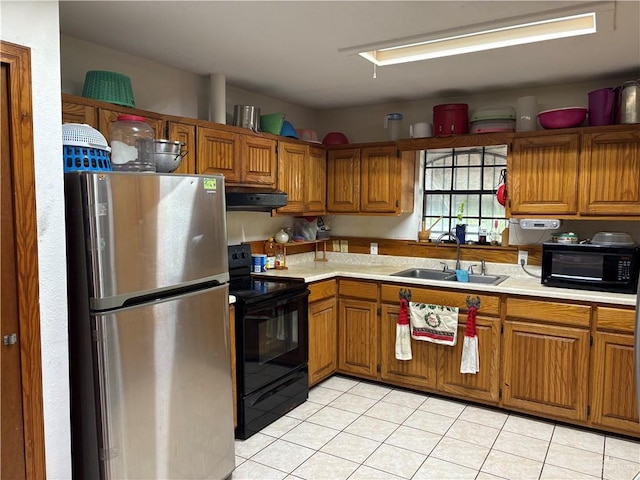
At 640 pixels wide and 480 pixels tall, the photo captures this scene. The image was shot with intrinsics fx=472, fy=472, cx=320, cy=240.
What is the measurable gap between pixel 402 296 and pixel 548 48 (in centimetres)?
189

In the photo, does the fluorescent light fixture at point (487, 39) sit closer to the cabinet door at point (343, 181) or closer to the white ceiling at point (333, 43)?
the white ceiling at point (333, 43)

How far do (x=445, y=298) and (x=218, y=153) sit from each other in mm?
1899

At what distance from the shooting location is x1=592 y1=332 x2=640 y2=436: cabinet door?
2.87 m

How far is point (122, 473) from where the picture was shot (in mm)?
1975

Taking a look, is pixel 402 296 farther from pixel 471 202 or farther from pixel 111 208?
pixel 111 208

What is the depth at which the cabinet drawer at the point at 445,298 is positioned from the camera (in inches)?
129

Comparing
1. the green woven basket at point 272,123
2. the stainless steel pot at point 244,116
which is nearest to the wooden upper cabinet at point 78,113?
the stainless steel pot at point 244,116

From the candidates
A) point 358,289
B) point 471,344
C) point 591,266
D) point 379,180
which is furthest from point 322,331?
point 591,266

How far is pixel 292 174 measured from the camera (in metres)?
3.87

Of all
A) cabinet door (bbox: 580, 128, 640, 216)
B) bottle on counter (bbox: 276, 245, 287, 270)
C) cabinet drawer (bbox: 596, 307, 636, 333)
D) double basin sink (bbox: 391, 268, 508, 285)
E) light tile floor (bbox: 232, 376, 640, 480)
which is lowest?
light tile floor (bbox: 232, 376, 640, 480)

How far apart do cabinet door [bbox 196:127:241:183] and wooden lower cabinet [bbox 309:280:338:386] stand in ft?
3.39

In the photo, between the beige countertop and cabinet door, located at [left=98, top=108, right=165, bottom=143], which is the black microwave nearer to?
the beige countertop

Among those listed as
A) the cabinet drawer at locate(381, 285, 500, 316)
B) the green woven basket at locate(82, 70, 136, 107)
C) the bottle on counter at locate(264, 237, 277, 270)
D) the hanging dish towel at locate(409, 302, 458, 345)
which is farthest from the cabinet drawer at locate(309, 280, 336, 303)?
the green woven basket at locate(82, 70, 136, 107)

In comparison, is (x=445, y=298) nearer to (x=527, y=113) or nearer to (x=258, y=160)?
(x=527, y=113)
